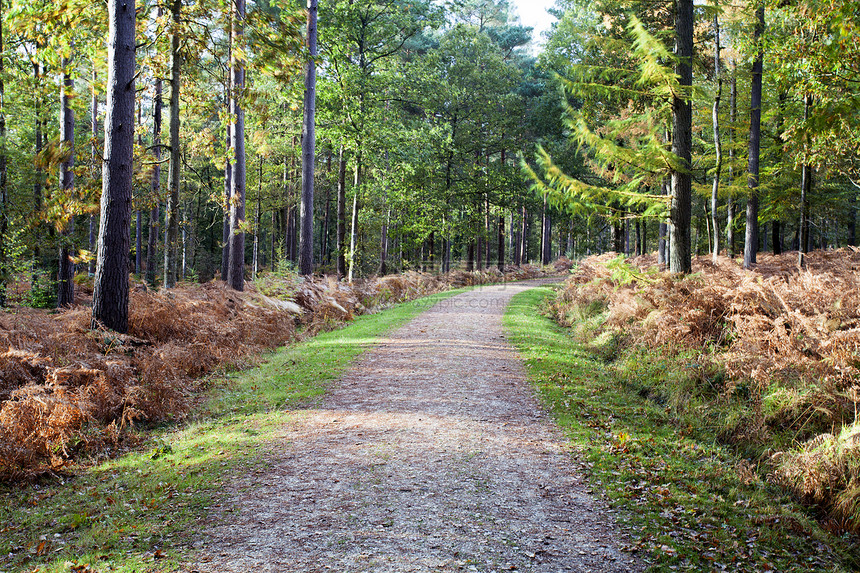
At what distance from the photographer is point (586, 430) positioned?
595 centimetres

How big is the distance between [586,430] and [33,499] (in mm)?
5353

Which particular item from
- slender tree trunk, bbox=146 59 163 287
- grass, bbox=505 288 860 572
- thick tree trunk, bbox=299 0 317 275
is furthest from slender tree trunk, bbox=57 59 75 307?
grass, bbox=505 288 860 572

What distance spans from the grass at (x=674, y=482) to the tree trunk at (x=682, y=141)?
3.85 meters

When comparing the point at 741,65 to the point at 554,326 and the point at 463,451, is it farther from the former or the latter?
the point at 463,451

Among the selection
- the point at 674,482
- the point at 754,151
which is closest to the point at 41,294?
the point at 674,482

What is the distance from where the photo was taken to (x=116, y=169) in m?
7.71

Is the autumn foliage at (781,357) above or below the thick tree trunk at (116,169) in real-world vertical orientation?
below

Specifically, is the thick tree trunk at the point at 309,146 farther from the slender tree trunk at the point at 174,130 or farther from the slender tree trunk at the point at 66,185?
the slender tree trunk at the point at 66,185

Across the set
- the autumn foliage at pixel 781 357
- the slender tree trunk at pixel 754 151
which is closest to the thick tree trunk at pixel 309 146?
the autumn foliage at pixel 781 357

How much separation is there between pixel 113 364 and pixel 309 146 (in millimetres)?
10915

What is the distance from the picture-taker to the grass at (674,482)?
3658 mm

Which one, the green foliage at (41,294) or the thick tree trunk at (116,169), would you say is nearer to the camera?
the thick tree trunk at (116,169)

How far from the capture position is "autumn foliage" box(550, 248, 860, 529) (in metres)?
4.74

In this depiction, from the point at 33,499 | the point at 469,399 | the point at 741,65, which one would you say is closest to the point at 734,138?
the point at 741,65
